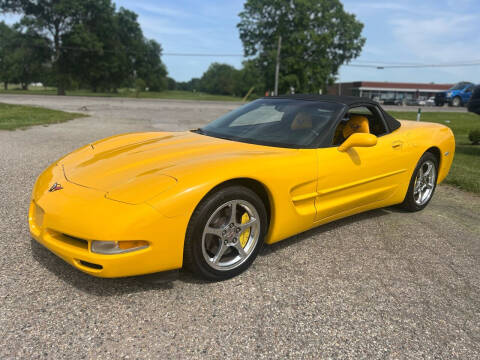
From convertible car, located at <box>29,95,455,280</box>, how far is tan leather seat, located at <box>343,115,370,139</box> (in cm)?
1

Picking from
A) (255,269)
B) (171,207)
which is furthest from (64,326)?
(255,269)

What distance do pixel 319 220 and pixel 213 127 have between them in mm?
1422

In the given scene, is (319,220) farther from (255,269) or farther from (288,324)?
(288,324)

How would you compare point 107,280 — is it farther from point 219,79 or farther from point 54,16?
point 219,79

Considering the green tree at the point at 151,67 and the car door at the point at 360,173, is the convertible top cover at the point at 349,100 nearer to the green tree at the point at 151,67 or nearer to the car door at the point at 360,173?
the car door at the point at 360,173

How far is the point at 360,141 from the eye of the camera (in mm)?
3047

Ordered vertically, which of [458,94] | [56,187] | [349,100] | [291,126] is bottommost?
[56,187]

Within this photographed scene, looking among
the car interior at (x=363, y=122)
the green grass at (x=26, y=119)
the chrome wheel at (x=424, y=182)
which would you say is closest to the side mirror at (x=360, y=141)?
the car interior at (x=363, y=122)

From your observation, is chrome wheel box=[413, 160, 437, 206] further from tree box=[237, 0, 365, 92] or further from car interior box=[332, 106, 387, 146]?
tree box=[237, 0, 365, 92]

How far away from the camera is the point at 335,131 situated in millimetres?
3271

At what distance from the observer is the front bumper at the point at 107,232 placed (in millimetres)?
2072

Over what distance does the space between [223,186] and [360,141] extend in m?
1.31

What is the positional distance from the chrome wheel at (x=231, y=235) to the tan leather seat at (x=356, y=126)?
1636 millimetres

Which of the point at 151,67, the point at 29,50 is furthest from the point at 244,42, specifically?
the point at 151,67
